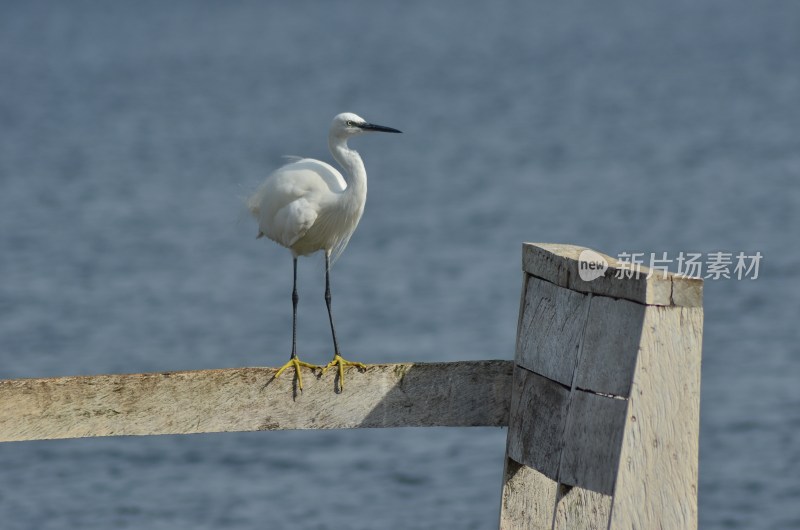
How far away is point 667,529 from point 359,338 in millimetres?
8516

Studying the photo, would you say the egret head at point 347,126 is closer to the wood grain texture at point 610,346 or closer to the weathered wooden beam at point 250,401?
the weathered wooden beam at point 250,401

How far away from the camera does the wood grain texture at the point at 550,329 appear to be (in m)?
3.03

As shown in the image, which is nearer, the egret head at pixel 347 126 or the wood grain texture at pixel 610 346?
the wood grain texture at pixel 610 346

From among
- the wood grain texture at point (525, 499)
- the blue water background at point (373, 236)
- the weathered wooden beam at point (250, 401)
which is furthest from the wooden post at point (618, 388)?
the blue water background at point (373, 236)

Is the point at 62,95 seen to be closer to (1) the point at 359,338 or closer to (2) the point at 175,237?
(2) the point at 175,237

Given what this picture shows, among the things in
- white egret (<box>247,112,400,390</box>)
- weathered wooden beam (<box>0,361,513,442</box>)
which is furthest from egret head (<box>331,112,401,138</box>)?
weathered wooden beam (<box>0,361,513,442</box>)

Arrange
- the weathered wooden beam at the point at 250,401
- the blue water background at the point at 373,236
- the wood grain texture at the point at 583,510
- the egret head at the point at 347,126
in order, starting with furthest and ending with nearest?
the blue water background at the point at 373,236 < the egret head at the point at 347,126 < the weathered wooden beam at the point at 250,401 < the wood grain texture at the point at 583,510

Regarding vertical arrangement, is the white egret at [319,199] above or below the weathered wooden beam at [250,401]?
above

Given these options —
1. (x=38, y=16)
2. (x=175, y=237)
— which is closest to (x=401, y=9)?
(x=38, y=16)

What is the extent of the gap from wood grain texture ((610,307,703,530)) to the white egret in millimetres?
2710

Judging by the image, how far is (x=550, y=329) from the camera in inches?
124

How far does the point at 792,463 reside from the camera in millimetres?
8000

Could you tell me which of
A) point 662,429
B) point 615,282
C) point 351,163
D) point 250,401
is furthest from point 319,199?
point 662,429

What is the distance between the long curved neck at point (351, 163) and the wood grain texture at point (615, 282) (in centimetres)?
227
